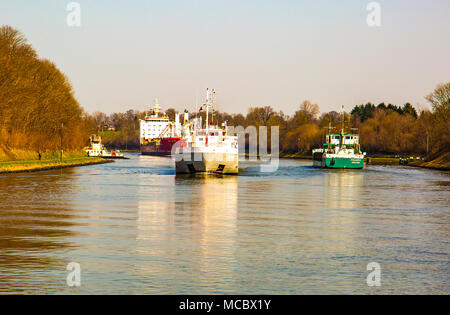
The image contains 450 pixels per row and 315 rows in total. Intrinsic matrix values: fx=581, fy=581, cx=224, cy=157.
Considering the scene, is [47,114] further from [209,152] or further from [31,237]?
[31,237]

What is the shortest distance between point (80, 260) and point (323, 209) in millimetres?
20386

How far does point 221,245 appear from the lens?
70.2 ft

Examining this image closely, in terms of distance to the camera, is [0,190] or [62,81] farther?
[62,81]

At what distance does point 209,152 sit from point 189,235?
145 ft

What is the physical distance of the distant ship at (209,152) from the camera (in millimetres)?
68250

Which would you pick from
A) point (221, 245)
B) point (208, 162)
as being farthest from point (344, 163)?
point (221, 245)

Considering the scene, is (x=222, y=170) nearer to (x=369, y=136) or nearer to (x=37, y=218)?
(x=37, y=218)

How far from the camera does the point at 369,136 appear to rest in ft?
538

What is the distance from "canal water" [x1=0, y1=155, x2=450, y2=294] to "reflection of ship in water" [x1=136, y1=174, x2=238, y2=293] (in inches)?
1.7

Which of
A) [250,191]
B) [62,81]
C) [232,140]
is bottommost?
[250,191]

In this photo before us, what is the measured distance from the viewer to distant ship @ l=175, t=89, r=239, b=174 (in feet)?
224

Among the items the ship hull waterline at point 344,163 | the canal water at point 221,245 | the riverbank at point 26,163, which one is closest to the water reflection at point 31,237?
the canal water at point 221,245
